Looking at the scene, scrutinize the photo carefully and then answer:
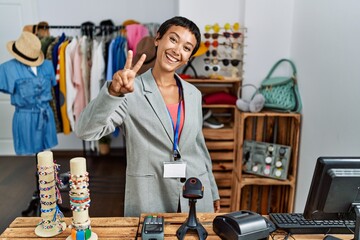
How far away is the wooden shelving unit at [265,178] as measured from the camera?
2236 mm

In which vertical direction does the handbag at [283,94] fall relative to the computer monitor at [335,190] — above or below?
above

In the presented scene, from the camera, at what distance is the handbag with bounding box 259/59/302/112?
2.23 meters

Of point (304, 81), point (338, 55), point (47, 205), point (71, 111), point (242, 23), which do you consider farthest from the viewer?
point (71, 111)

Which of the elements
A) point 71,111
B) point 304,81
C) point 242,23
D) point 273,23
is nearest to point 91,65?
point 71,111

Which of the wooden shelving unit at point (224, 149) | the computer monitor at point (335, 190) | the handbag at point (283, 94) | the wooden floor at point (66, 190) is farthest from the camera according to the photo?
the wooden floor at point (66, 190)

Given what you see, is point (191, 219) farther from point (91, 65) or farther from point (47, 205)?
point (91, 65)

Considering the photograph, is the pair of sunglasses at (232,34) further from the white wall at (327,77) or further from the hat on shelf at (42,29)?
the hat on shelf at (42,29)

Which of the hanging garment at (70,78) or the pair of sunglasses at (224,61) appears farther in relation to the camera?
the hanging garment at (70,78)

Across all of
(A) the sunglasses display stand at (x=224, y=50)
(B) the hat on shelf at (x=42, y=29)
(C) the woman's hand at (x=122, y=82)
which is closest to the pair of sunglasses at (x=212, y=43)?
(A) the sunglasses display stand at (x=224, y=50)

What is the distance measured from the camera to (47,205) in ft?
3.47

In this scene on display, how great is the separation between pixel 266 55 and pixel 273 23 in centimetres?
25

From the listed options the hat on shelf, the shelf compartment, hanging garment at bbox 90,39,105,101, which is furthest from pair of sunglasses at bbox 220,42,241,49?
the hat on shelf

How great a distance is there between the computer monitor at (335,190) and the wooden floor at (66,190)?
199cm

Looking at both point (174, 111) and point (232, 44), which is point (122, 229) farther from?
point (232, 44)
